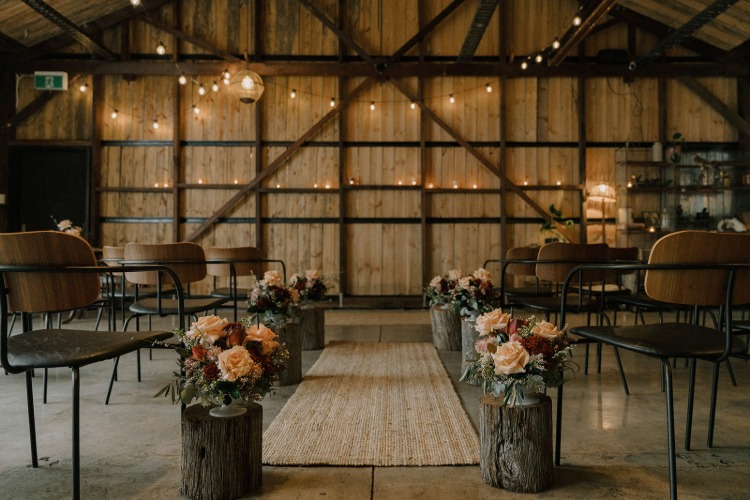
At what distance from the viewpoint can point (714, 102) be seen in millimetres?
8156

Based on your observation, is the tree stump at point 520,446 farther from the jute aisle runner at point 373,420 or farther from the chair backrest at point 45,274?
the chair backrest at point 45,274

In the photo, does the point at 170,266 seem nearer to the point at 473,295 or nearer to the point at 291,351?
the point at 291,351

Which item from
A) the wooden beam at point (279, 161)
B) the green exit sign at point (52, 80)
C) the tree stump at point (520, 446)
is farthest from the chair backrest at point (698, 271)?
the green exit sign at point (52, 80)

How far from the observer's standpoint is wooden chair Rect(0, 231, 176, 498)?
1.71 meters

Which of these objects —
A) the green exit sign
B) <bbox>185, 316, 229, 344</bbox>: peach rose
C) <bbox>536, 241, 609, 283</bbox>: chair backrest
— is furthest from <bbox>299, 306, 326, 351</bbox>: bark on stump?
the green exit sign

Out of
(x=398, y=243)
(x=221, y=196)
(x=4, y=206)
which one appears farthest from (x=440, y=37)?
(x=4, y=206)

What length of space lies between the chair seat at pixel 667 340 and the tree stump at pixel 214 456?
132 centimetres

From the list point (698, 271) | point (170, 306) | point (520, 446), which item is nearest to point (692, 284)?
point (698, 271)

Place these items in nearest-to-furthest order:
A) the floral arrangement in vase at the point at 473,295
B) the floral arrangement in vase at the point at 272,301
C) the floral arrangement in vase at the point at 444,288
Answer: the floral arrangement in vase at the point at 272,301 → the floral arrangement in vase at the point at 473,295 → the floral arrangement in vase at the point at 444,288

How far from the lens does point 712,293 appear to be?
6.59ft

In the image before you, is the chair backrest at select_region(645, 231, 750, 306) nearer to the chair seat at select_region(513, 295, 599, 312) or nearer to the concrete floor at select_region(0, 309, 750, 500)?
the concrete floor at select_region(0, 309, 750, 500)

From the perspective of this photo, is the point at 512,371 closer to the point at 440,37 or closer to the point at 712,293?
the point at 712,293

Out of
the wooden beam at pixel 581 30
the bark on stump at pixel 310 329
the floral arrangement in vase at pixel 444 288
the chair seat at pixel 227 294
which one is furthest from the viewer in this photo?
the wooden beam at pixel 581 30

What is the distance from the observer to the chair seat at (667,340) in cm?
178
